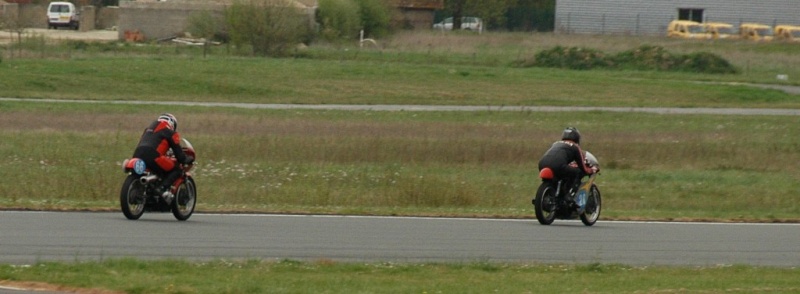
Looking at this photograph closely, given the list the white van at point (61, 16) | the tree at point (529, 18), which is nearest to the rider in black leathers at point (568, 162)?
the white van at point (61, 16)

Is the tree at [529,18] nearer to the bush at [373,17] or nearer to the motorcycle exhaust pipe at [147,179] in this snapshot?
the bush at [373,17]

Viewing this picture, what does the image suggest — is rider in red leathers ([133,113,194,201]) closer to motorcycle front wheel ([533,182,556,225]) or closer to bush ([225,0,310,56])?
motorcycle front wheel ([533,182,556,225])

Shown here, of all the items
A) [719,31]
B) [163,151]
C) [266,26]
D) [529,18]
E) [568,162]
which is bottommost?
[529,18]

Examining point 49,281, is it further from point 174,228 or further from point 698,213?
point 698,213

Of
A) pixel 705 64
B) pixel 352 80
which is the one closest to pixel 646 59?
pixel 705 64

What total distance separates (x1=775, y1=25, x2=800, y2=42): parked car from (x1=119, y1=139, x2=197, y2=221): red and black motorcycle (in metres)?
68.6

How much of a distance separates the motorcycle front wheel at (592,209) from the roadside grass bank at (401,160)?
120 cm

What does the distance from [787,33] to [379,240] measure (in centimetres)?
7102

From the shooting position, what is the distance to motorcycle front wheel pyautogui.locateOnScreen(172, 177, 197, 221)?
16.6 metres

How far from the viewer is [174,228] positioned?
1580cm

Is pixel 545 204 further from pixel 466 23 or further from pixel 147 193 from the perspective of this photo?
pixel 466 23

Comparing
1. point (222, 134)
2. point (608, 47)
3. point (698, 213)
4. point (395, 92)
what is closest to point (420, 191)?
point (698, 213)

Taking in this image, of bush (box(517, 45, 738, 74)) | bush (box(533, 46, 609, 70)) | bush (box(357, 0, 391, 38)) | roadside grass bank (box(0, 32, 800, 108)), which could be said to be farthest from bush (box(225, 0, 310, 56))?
bush (box(357, 0, 391, 38))

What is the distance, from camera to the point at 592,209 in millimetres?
18266
